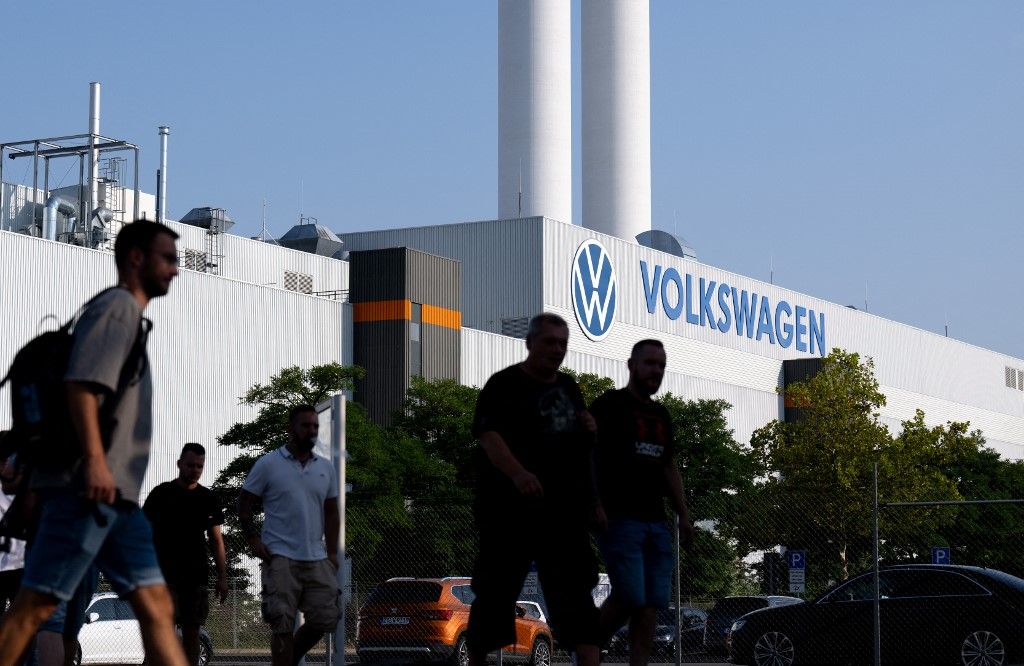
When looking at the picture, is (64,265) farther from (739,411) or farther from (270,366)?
(739,411)

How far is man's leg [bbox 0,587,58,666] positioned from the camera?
18.7 ft

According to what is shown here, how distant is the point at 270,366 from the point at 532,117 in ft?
111

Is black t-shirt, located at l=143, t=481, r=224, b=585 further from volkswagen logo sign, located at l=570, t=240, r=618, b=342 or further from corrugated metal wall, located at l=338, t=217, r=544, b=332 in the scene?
volkswagen logo sign, located at l=570, t=240, r=618, b=342

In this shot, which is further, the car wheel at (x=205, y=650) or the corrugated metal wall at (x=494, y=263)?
the corrugated metal wall at (x=494, y=263)

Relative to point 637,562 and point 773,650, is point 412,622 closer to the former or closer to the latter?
point 773,650

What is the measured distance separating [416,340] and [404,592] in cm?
3551

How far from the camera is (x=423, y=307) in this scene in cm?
5622

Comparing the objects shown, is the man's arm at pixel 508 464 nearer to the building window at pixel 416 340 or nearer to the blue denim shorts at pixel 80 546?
the blue denim shorts at pixel 80 546

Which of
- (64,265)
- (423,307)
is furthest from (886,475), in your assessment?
(64,265)

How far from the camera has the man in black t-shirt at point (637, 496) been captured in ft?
29.1

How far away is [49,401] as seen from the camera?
5.70m

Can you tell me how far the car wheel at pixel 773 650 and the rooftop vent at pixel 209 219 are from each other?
149 ft

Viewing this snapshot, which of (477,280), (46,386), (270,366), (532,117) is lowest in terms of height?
(46,386)

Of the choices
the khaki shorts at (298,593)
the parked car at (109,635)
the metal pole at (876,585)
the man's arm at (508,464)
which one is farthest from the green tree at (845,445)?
the man's arm at (508,464)
